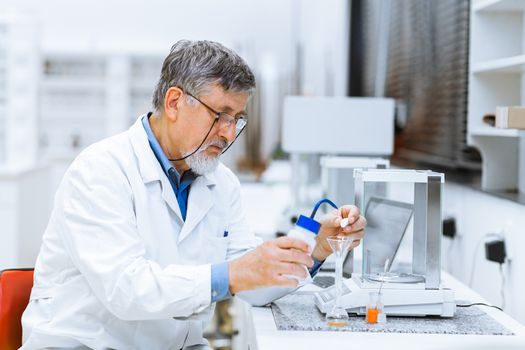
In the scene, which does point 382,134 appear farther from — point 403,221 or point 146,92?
point 146,92

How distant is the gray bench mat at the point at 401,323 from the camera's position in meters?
1.50

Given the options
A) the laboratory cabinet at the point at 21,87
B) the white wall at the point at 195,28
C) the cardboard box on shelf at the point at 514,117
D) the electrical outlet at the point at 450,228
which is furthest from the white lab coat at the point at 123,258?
the white wall at the point at 195,28

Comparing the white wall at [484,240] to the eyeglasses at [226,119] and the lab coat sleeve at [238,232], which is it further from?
the eyeglasses at [226,119]

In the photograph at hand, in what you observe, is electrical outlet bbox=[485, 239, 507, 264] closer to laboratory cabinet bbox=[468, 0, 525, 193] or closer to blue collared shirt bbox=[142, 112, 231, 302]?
laboratory cabinet bbox=[468, 0, 525, 193]

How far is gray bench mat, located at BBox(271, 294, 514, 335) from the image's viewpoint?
150 cm

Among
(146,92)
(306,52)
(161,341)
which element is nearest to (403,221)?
(161,341)

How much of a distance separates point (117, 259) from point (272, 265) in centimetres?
33

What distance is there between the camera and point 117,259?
1423mm

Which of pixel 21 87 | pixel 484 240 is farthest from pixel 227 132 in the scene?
pixel 21 87

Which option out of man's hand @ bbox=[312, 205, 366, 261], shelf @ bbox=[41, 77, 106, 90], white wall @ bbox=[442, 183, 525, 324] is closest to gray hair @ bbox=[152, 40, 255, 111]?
man's hand @ bbox=[312, 205, 366, 261]

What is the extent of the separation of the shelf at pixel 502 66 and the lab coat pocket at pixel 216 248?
99 cm

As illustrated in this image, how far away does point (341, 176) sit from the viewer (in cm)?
254

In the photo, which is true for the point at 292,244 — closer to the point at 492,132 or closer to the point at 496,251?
the point at 496,251

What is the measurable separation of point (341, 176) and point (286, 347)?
1240 mm
